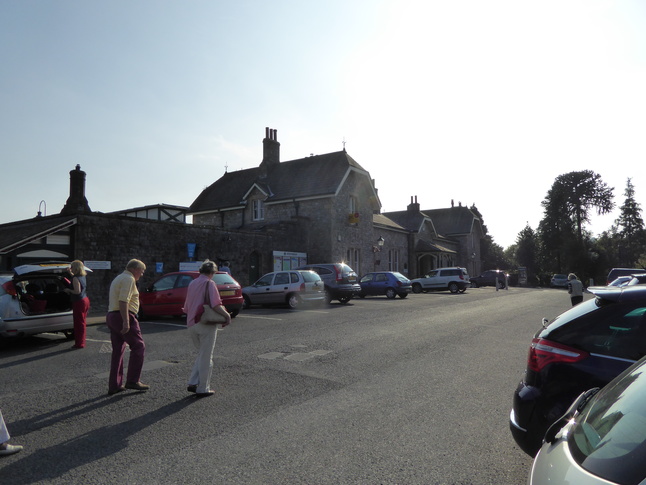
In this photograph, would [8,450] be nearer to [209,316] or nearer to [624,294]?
[209,316]

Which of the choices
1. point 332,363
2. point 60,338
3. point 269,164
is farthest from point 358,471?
point 269,164

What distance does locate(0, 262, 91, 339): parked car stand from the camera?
9.14m

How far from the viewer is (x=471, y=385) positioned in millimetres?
6086

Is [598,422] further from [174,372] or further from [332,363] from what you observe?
[174,372]

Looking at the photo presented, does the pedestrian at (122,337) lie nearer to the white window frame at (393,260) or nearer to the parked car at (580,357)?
the parked car at (580,357)

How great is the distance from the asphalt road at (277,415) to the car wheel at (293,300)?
804cm

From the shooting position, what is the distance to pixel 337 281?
20.3 m

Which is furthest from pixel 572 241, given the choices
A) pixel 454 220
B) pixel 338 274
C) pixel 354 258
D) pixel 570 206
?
pixel 338 274

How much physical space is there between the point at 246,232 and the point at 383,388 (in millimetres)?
19276

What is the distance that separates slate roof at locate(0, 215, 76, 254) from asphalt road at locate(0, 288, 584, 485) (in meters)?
7.56

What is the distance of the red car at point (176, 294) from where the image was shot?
13.7 metres

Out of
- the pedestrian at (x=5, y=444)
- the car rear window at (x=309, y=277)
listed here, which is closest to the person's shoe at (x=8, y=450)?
the pedestrian at (x=5, y=444)

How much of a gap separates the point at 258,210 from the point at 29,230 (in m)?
16.9

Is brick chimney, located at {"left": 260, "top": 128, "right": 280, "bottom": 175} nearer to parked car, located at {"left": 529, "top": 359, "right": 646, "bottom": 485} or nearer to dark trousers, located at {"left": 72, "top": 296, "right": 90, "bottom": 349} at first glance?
dark trousers, located at {"left": 72, "top": 296, "right": 90, "bottom": 349}
